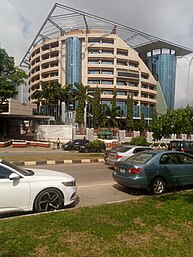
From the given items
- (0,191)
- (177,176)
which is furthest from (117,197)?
(0,191)

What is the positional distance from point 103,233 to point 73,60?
70827 millimetres

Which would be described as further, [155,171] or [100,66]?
[100,66]

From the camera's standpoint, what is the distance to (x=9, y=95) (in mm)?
32219

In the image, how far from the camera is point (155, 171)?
7.90 meters

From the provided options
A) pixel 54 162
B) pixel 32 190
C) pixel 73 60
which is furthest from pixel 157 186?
pixel 73 60

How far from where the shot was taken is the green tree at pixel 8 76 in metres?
31.4

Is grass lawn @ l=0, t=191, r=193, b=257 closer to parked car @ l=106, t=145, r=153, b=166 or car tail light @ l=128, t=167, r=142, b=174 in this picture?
car tail light @ l=128, t=167, r=142, b=174

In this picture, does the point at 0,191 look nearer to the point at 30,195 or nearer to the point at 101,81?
the point at 30,195

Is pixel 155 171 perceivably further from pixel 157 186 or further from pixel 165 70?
pixel 165 70

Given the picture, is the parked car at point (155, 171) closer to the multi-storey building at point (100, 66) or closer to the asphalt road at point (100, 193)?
the asphalt road at point (100, 193)

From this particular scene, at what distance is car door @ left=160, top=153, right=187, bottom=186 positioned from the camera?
8.12 meters

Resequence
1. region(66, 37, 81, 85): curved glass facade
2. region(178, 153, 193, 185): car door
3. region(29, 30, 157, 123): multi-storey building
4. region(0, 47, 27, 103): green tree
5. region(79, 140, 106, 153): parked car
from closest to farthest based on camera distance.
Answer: region(178, 153, 193, 185): car door < region(79, 140, 106, 153): parked car < region(0, 47, 27, 103): green tree < region(66, 37, 81, 85): curved glass facade < region(29, 30, 157, 123): multi-storey building

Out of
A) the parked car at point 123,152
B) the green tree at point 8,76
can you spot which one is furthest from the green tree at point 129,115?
the parked car at point 123,152

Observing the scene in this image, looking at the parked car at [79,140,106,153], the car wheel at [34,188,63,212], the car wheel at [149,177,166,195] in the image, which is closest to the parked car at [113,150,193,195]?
the car wheel at [149,177,166,195]
